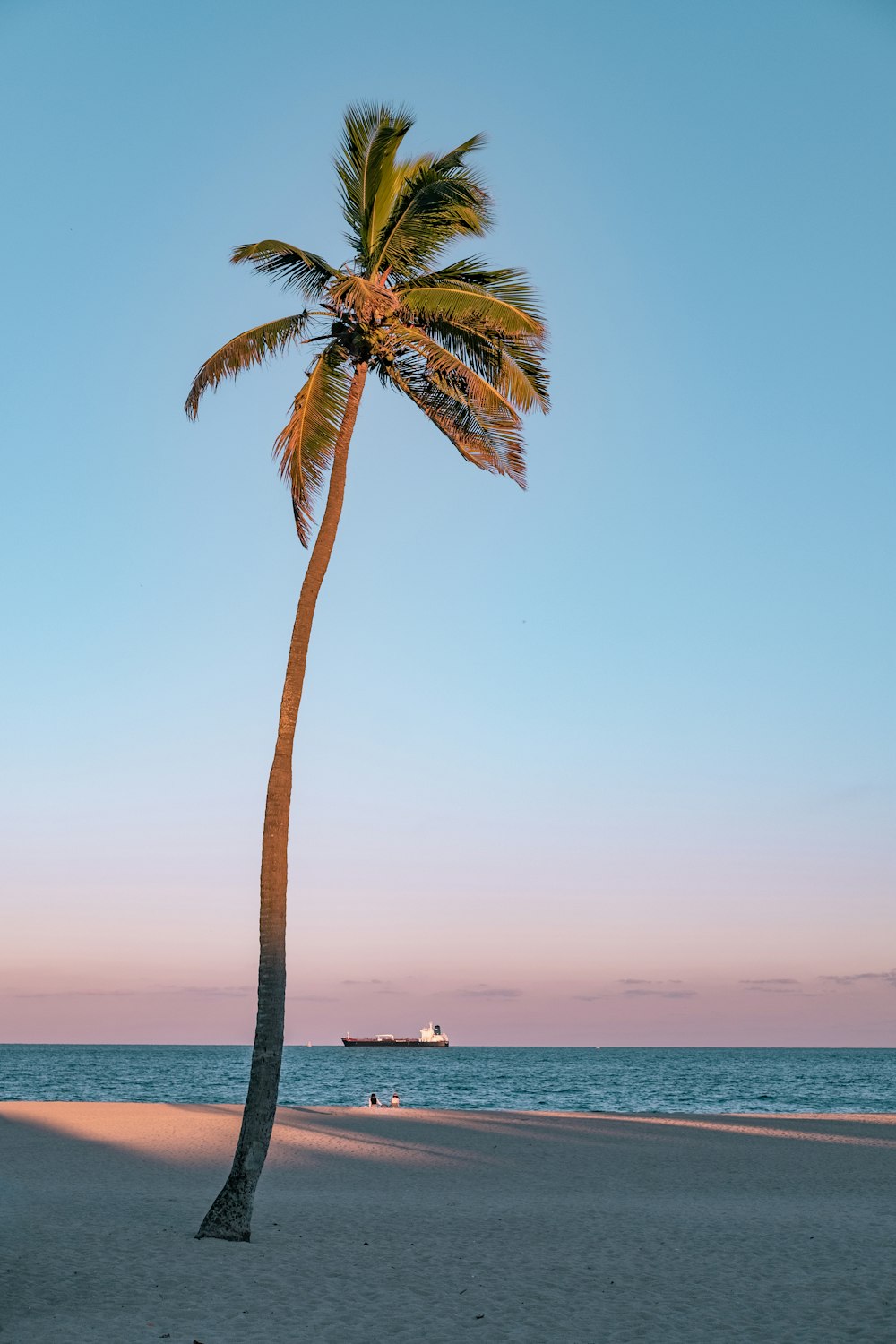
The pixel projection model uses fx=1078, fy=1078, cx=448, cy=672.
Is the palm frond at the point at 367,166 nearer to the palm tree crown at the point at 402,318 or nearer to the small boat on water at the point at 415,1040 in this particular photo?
the palm tree crown at the point at 402,318

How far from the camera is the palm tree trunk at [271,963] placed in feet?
39.2

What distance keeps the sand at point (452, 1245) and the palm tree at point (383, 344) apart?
1.78 m

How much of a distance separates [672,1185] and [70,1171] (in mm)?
11199

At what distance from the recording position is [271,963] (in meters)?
12.1

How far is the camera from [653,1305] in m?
10.3

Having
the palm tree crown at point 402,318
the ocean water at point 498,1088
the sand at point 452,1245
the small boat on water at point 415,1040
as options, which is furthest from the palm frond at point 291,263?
the small boat on water at point 415,1040

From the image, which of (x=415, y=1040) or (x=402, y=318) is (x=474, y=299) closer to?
(x=402, y=318)

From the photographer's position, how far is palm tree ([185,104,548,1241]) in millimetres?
13000

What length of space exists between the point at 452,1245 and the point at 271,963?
4.46 m

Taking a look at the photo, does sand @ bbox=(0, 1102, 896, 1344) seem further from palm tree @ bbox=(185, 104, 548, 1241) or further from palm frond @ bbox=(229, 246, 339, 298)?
palm frond @ bbox=(229, 246, 339, 298)

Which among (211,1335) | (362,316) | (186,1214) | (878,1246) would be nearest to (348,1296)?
(211,1335)

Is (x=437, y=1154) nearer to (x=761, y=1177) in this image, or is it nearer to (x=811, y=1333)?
(x=761, y=1177)

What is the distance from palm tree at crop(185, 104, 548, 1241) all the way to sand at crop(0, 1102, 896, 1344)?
1.78 metres

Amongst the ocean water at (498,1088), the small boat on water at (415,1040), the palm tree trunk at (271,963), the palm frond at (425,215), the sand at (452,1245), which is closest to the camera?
the sand at (452,1245)
